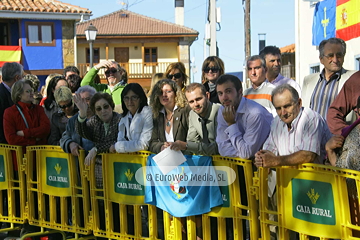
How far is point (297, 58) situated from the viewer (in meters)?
19.5

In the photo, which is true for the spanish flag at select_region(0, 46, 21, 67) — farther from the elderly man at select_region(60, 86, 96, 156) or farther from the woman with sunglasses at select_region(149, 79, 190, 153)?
the woman with sunglasses at select_region(149, 79, 190, 153)

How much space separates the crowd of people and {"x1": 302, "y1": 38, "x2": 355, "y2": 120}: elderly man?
0.04 ft

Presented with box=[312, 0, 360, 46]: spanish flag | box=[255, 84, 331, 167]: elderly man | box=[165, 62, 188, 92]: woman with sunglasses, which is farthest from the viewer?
box=[312, 0, 360, 46]: spanish flag

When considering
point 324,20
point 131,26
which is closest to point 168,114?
point 324,20

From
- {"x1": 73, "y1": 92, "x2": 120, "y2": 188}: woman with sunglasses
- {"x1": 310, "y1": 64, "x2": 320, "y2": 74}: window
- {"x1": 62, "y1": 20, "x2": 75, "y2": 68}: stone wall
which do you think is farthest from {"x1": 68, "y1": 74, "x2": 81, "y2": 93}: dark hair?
{"x1": 62, "y1": 20, "x2": 75, "y2": 68}: stone wall

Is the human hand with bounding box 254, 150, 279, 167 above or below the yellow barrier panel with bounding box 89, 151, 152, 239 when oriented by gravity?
above

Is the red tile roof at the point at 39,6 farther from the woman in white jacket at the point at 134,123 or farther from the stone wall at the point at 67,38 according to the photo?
the woman in white jacket at the point at 134,123

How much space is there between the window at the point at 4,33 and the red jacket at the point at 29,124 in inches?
1020

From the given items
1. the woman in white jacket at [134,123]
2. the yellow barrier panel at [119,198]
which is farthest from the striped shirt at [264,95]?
the yellow barrier panel at [119,198]

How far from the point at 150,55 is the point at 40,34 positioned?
1757cm

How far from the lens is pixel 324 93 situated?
5941mm

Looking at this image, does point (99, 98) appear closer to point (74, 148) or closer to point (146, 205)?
point (74, 148)

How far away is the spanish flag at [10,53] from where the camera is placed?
96.4ft

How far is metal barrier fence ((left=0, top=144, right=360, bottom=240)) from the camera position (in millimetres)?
4250
